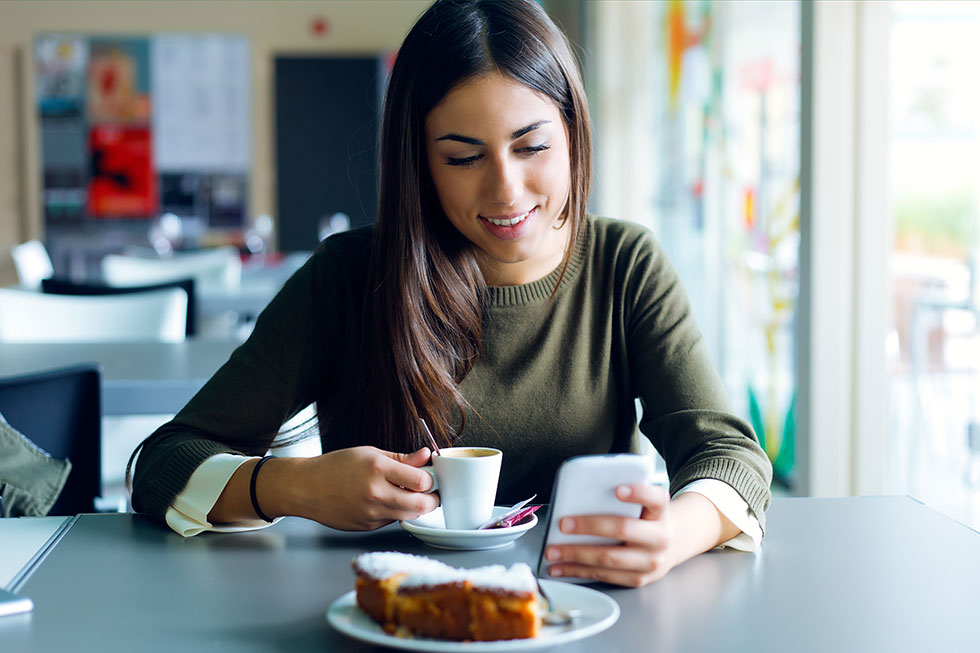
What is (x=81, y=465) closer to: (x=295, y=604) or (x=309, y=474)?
(x=309, y=474)

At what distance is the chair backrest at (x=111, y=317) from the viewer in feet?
9.02

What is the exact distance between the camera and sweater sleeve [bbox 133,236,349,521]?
121 cm

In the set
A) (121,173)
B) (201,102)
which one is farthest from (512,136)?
(121,173)

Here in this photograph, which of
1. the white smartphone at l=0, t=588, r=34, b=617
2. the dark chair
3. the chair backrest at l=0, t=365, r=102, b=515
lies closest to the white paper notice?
the dark chair

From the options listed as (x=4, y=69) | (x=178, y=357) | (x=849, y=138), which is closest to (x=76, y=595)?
(x=178, y=357)

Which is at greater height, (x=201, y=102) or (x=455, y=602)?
(x=201, y=102)

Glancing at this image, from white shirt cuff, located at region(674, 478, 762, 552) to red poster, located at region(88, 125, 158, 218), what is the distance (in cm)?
754

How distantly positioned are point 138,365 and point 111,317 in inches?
31.2

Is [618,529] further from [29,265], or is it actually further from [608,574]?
[29,265]

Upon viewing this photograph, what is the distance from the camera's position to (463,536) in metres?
1.01

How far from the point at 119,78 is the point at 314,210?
1.70 m

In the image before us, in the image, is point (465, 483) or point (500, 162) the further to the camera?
point (500, 162)

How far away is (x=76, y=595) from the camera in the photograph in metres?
0.90

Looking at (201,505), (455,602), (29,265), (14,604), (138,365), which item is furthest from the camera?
(29,265)
